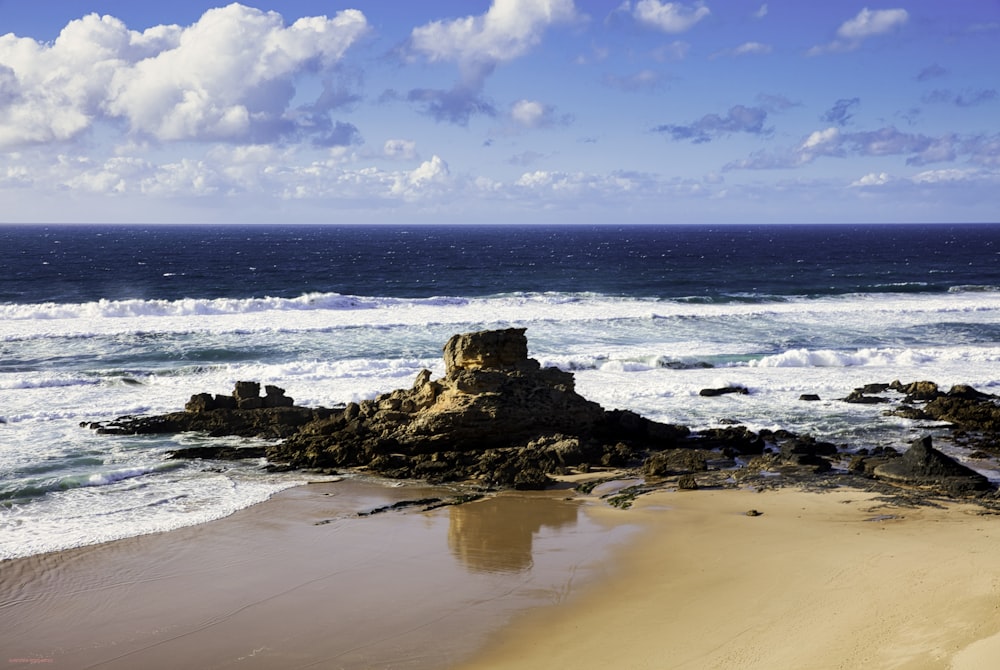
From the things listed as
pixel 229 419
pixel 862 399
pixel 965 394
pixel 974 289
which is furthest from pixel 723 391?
pixel 974 289

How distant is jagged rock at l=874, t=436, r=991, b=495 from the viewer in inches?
607

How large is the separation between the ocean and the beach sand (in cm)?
206

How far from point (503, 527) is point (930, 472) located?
26.2 feet

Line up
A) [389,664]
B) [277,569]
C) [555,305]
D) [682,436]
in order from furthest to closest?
[555,305] < [682,436] < [277,569] < [389,664]

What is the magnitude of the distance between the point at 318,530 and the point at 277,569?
1695 millimetres

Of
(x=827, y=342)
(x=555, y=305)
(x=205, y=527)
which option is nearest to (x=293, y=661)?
(x=205, y=527)

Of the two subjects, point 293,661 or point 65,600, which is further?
point 65,600

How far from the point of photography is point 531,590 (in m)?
11.4

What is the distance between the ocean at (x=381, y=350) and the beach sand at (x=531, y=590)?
81.1 inches

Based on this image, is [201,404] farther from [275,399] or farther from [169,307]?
[169,307]

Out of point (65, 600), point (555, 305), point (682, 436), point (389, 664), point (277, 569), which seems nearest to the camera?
point (389, 664)

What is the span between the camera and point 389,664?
30.8 feet

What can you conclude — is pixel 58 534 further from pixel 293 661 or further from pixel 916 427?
pixel 916 427

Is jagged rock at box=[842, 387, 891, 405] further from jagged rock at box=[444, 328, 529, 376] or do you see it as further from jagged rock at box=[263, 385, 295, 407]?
jagged rock at box=[263, 385, 295, 407]
